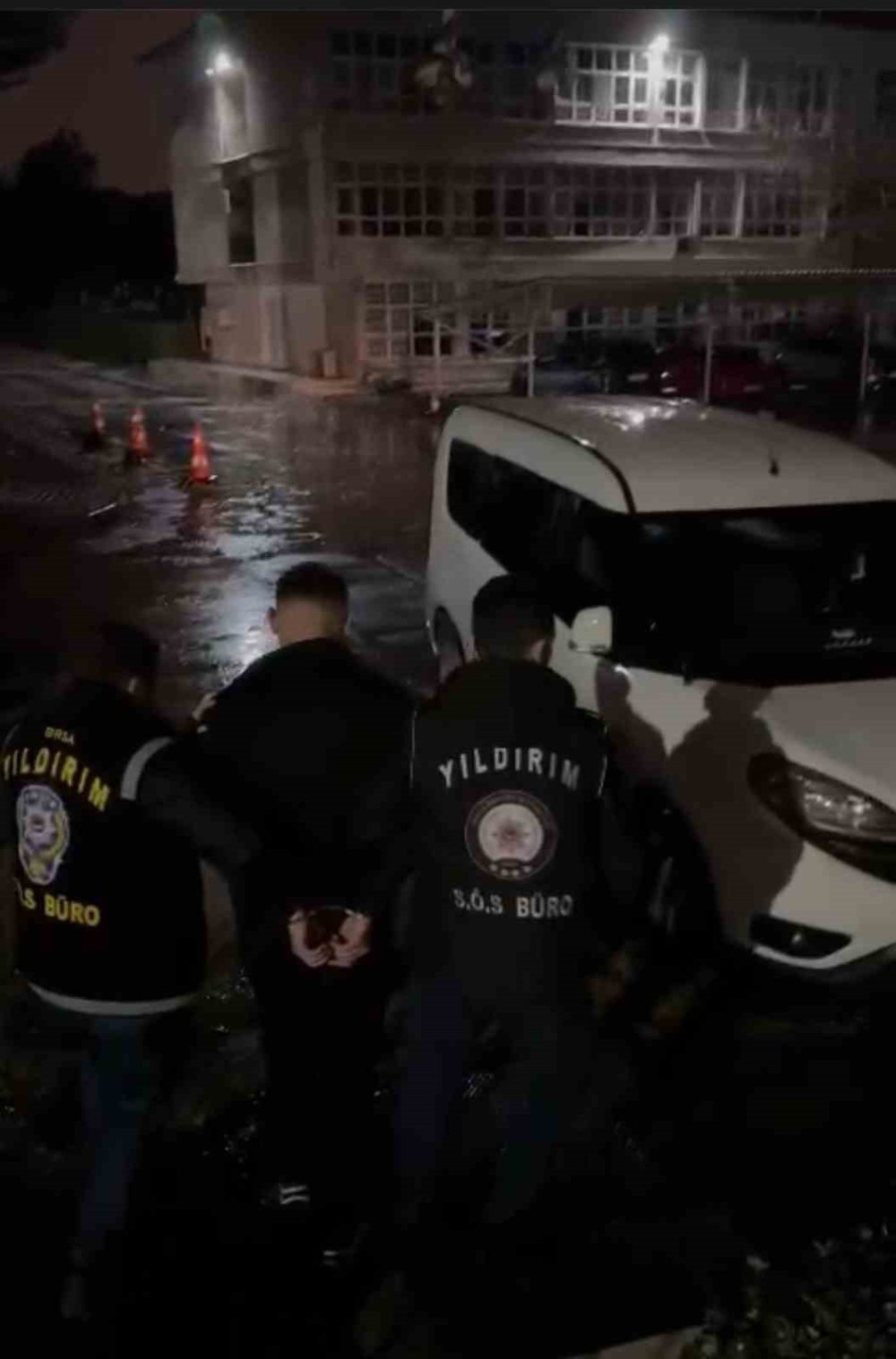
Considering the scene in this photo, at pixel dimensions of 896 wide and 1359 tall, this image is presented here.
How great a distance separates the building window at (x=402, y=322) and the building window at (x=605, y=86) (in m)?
6.29

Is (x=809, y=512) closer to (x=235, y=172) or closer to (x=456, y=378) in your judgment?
(x=456, y=378)

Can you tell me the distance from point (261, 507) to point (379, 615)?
6.14 metres

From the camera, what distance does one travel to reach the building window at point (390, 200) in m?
34.8

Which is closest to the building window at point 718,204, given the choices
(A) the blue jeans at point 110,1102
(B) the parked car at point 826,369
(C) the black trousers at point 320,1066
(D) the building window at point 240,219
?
(B) the parked car at point 826,369

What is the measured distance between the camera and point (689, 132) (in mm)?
37688

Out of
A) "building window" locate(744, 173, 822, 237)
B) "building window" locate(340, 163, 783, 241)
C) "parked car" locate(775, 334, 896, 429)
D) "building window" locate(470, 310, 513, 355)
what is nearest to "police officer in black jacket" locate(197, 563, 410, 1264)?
"parked car" locate(775, 334, 896, 429)

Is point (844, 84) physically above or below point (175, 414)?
above

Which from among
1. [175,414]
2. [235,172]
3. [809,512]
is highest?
Result: [235,172]

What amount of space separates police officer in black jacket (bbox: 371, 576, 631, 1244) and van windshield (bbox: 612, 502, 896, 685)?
168 cm

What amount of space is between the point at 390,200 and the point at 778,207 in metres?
11.7

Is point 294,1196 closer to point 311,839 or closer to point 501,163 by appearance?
point 311,839

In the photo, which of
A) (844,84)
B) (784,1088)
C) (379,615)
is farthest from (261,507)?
(844,84)

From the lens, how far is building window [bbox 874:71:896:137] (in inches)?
1523

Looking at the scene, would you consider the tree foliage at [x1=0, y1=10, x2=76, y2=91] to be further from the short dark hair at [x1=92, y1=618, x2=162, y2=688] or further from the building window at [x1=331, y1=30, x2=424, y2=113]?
the building window at [x1=331, y1=30, x2=424, y2=113]
